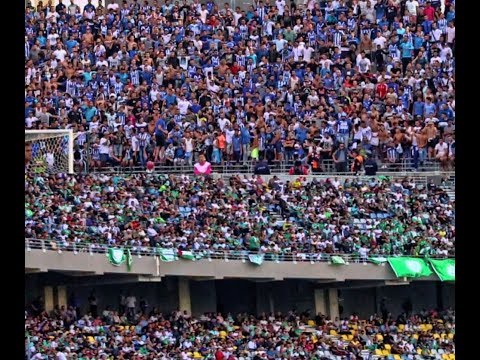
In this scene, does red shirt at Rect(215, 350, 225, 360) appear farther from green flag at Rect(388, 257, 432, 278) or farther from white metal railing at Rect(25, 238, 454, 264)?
green flag at Rect(388, 257, 432, 278)

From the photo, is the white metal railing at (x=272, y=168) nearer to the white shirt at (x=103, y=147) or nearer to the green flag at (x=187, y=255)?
the white shirt at (x=103, y=147)

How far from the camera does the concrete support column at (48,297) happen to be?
24.4 m

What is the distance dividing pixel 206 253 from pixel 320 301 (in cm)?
331

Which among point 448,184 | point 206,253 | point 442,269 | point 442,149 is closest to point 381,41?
point 442,149

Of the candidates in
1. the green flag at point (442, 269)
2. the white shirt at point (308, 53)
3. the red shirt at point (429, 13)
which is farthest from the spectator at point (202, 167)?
the red shirt at point (429, 13)

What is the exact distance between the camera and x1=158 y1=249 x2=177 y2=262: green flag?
24.8 m

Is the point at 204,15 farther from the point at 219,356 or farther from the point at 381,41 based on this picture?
the point at 219,356

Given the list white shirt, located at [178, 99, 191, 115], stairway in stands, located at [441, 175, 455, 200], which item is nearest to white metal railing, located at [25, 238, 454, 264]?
stairway in stands, located at [441, 175, 455, 200]

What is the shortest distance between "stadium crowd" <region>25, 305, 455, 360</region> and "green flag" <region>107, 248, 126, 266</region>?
890 mm

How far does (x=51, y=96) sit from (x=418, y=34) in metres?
7.73

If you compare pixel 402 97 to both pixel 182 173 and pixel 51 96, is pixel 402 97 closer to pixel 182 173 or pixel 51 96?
pixel 182 173

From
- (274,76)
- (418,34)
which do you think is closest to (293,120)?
(274,76)

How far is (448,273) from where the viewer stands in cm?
2650

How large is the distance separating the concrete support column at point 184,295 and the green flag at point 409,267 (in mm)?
3628
